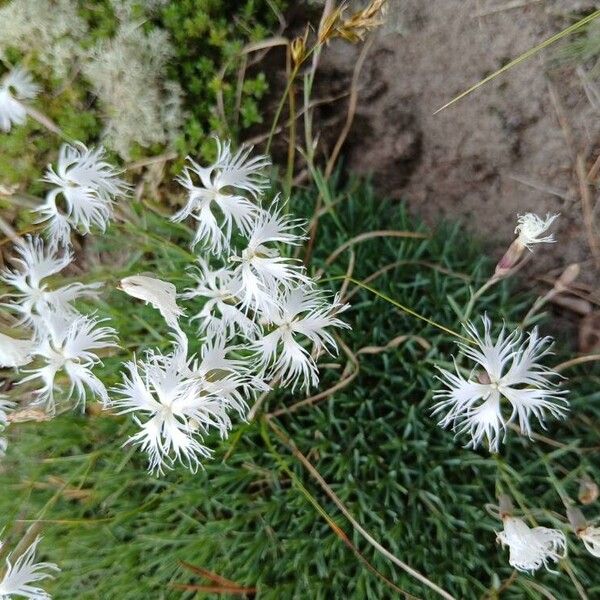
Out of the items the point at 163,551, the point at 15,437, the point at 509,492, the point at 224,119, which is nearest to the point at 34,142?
the point at 224,119

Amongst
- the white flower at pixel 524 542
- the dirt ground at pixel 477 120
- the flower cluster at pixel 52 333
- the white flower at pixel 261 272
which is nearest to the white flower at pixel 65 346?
the flower cluster at pixel 52 333

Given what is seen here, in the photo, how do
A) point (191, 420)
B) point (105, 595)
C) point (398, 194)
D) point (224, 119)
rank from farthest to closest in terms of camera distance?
point (398, 194) → point (224, 119) → point (105, 595) → point (191, 420)

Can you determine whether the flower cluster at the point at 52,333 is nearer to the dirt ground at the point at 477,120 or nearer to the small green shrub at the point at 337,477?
the small green shrub at the point at 337,477

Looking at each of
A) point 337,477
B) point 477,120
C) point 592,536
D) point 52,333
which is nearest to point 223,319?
point 52,333

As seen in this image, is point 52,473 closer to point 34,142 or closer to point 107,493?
point 107,493

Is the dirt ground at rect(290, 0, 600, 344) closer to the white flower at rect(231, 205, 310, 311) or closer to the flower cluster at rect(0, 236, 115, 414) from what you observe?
the white flower at rect(231, 205, 310, 311)

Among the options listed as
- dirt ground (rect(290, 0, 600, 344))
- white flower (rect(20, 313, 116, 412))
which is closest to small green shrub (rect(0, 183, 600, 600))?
dirt ground (rect(290, 0, 600, 344))

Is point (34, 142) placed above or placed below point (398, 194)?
above
